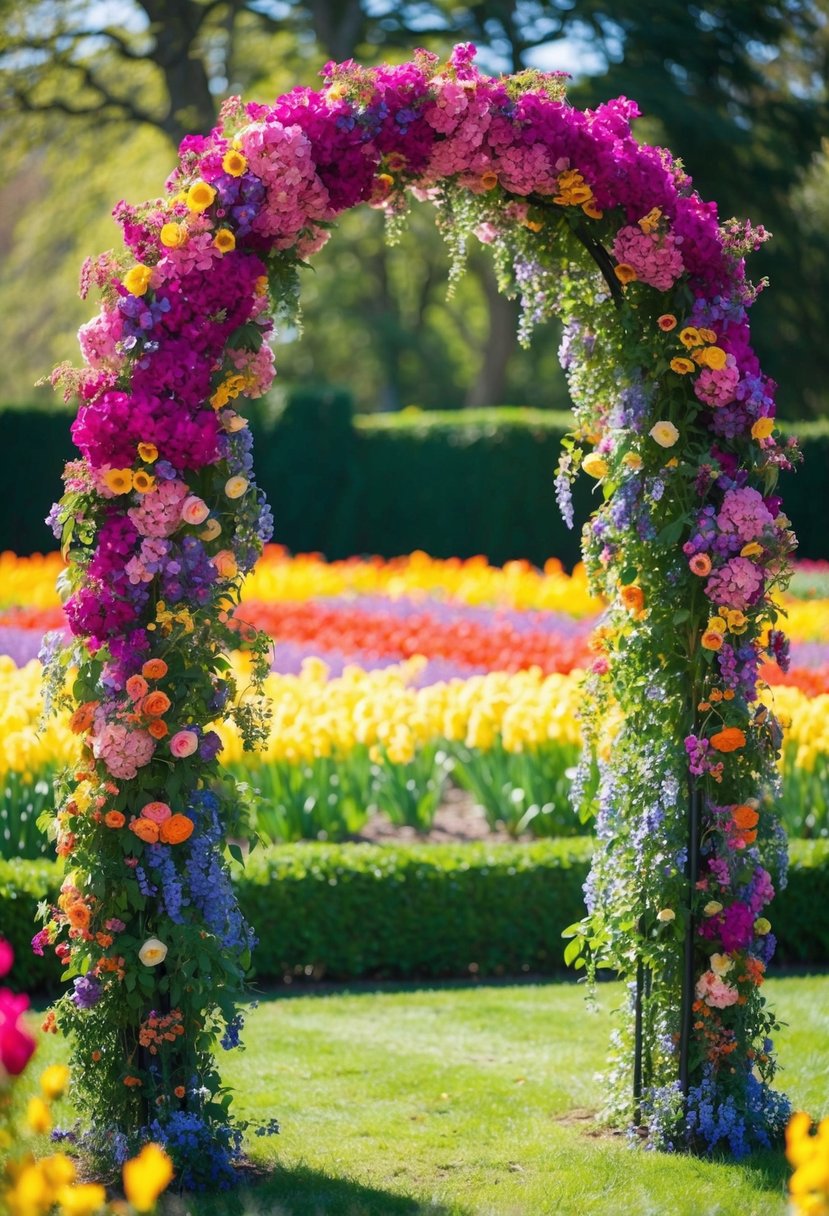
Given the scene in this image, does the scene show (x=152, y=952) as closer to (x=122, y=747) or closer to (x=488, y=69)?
(x=122, y=747)

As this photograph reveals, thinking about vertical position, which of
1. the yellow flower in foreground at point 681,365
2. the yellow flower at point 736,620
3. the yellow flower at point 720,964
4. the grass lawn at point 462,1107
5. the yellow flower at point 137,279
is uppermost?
the yellow flower at point 137,279

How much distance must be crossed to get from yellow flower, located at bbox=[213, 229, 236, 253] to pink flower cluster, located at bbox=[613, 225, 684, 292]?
3.34 feet

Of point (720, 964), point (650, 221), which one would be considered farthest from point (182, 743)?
point (650, 221)

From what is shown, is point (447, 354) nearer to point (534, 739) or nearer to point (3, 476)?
point (3, 476)

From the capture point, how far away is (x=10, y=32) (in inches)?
723

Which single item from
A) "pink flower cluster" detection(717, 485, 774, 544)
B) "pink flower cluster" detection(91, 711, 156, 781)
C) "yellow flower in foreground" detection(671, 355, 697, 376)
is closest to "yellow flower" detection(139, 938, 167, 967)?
"pink flower cluster" detection(91, 711, 156, 781)

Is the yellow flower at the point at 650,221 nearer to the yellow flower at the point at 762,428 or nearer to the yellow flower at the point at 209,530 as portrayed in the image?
the yellow flower at the point at 762,428

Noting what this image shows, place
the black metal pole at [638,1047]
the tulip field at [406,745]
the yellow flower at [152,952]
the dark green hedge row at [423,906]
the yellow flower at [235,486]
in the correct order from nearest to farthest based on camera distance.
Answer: the yellow flower at [152,952]
the yellow flower at [235,486]
the black metal pole at [638,1047]
the dark green hedge row at [423,906]
the tulip field at [406,745]

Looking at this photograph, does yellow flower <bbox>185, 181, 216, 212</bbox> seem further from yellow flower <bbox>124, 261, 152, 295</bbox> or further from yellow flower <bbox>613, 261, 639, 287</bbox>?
yellow flower <bbox>613, 261, 639, 287</bbox>

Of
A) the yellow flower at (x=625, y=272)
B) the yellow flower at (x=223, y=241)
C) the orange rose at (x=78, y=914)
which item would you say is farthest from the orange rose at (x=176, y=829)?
the yellow flower at (x=625, y=272)

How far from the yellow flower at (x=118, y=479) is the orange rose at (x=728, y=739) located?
5.45ft

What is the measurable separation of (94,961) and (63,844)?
31 cm

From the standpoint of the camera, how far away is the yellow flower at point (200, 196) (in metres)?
3.56

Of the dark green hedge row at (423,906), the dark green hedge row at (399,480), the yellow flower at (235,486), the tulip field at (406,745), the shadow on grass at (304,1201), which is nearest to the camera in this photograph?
the shadow on grass at (304,1201)
